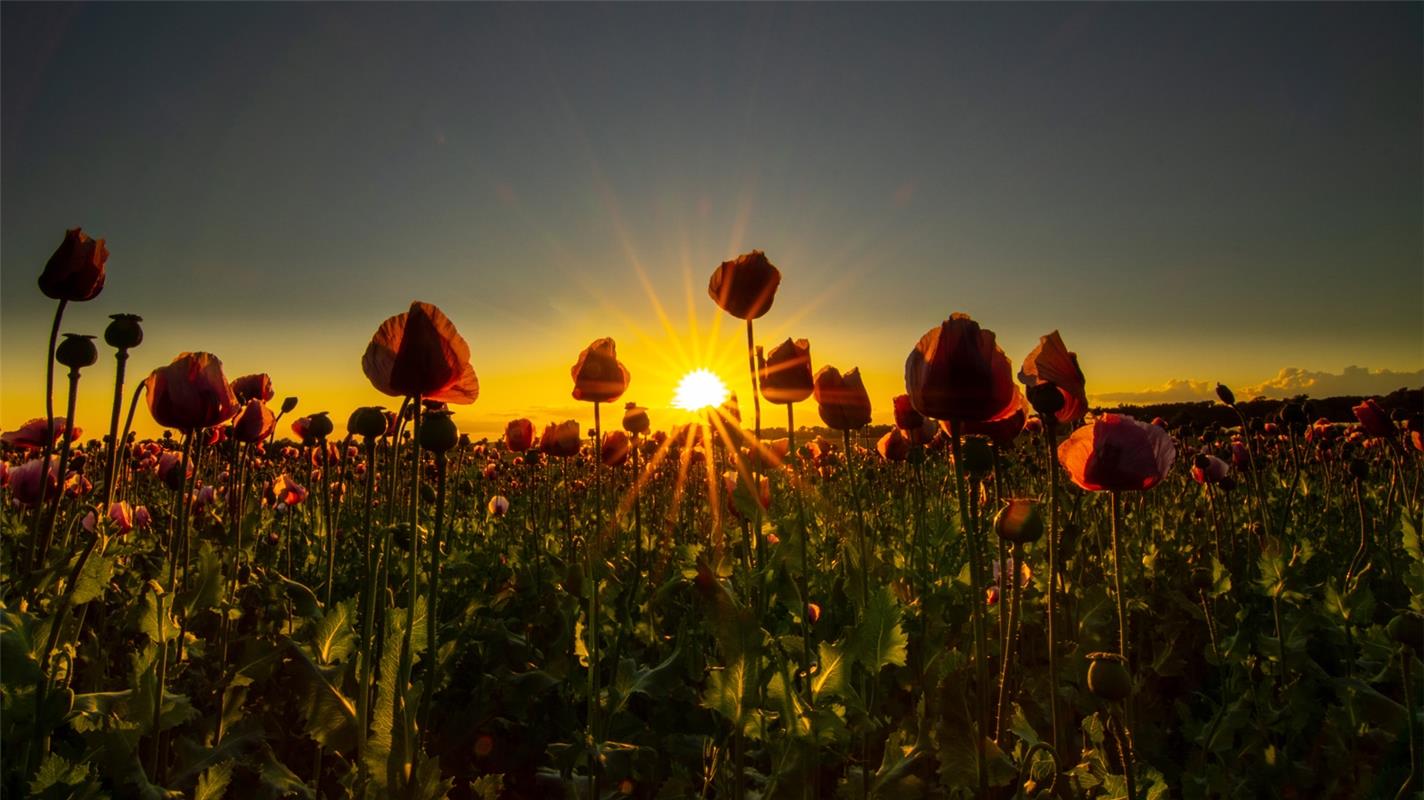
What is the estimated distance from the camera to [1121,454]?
69.9 inches

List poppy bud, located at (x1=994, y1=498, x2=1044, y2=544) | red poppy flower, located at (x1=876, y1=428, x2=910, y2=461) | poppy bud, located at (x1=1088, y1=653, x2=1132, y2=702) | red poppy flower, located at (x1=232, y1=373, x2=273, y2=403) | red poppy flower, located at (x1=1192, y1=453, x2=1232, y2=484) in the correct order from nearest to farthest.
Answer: poppy bud, located at (x1=1088, y1=653, x2=1132, y2=702) < poppy bud, located at (x1=994, y1=498, x2=1044, y2=544) < red poppy flower, located at (x1=232, y1=373, x2=273, y2=403) < red poppy flower, located at (x1=876, y1=428, x2=910, y2=461) < red poppy flower, located at (x1=1192, y1=453, x2=1232, y2=484)

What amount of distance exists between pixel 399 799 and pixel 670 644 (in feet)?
8.05

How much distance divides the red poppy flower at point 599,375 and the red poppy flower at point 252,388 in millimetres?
1322

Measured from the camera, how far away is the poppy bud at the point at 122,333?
1.88m

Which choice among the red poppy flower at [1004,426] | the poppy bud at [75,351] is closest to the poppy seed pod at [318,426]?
the poppy bud at [75,351]

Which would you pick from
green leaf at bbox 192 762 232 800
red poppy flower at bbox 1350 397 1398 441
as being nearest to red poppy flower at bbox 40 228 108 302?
green leaf at bbox 192 762 232 800

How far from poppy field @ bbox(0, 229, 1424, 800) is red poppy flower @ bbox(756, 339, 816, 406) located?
0.04 feet

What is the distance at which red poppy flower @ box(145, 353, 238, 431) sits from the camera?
207cm

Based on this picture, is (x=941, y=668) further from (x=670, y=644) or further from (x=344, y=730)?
(x=670, y=644)

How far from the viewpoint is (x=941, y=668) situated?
6.44 ft

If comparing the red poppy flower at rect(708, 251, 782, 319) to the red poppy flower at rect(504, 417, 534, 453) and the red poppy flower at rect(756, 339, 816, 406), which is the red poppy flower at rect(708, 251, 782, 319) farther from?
the red poppy flower at rect(504, 417, 534, 453)

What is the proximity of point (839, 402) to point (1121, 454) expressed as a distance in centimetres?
93

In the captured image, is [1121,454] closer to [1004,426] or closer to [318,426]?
[1004,426]

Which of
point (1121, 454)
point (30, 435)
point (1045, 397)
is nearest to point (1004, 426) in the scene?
point (1121, 454)
